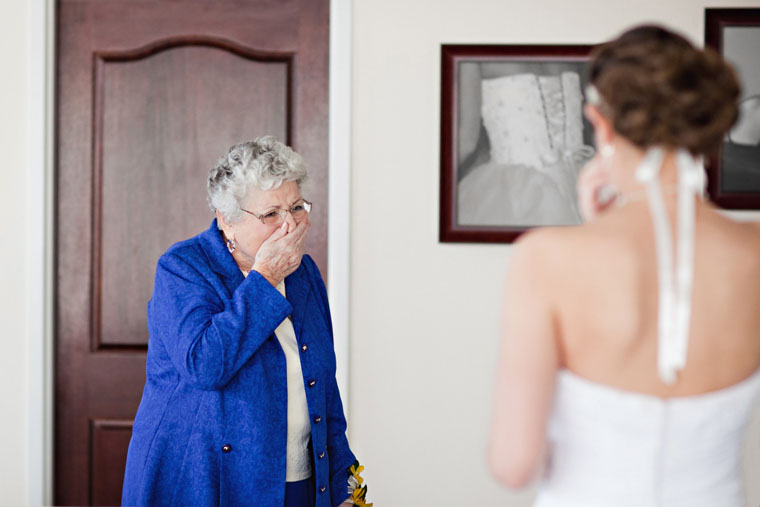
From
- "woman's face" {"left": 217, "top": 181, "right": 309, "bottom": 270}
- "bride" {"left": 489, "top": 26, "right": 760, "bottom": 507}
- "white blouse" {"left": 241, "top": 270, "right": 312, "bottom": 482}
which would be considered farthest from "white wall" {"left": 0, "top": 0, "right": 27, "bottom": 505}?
"bride" {"left": 489, "top": 26, "right": 760, "bottom": 507}

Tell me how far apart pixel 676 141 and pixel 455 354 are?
6.11 feet

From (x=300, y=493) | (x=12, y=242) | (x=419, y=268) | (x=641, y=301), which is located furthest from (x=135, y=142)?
(x=641, y=301)

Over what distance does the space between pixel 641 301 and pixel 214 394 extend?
3.40ft

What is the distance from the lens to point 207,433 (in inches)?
65.6

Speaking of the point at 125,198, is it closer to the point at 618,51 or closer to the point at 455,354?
the point at 455,354

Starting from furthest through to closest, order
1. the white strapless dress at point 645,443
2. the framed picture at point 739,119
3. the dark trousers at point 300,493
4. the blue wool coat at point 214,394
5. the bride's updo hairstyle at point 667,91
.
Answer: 1. the framed picture at point 739,119
2. the dark trousers at point 300,493
3. the blue wool coat at point 214,394
4. the white strapless dress at point 645,443
5. the bride's updo hairstyle at point 667,91

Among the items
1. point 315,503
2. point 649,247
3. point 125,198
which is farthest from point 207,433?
point 125,198

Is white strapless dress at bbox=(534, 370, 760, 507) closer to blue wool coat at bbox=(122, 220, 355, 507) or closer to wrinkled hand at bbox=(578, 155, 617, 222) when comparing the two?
wrinkled hand at bbox=(578, 155, 617, 222)

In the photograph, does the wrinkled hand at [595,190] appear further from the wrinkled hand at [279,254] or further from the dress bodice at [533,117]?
the dress bodice at [533,117]

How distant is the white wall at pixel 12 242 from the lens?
2684 mm

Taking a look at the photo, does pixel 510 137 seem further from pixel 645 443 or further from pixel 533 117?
pixel 645 443

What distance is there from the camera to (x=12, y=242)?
270 centimetres

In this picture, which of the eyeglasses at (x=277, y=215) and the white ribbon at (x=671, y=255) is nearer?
the white ribbon at (x=671, y=255)

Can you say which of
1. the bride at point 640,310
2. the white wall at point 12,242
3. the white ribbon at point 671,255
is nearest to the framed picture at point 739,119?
the bride at point 640,310
